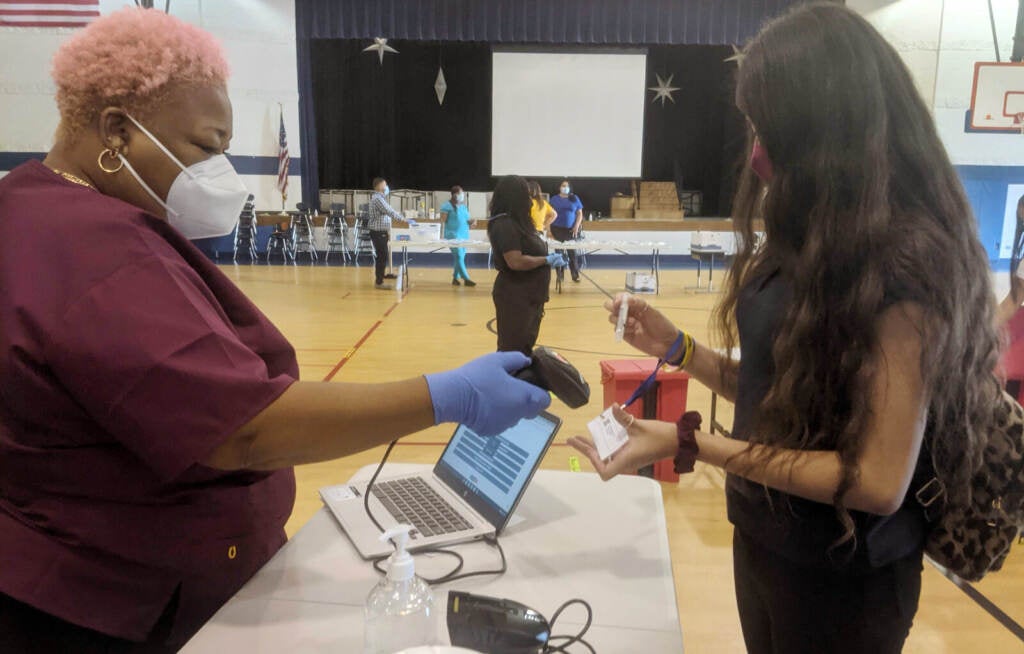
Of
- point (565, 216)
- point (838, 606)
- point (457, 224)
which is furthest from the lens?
point (565, 216)

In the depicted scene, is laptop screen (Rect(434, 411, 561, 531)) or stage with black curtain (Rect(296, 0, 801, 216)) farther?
stage with black curtain (Rect(296, 0, 801, 216))

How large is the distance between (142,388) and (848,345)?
92cm

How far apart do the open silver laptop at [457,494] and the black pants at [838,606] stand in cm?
45

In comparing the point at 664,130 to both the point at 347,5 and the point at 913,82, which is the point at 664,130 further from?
the point at 913,82

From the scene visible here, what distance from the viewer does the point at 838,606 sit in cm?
110

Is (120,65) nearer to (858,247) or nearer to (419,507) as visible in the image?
(419,507)

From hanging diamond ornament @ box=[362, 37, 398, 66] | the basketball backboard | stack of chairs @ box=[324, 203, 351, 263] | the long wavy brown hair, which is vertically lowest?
stack of chairs @ box=[324, 203, 351, 263]

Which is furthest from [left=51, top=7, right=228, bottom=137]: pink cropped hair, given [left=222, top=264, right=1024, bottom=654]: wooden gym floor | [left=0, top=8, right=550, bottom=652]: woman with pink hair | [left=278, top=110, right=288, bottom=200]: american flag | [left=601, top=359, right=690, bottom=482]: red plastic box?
[left=278, top=110, right=288, bottom=200]: american flag

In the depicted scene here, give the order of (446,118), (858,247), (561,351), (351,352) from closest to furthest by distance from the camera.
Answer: (858,247) → (351,352) → (561,351) → (446,118)

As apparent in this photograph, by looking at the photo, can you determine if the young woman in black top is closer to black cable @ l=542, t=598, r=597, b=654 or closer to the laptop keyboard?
black cable @ l=542, t=598, r=597, b=654

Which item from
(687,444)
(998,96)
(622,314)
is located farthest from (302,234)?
(687,444)

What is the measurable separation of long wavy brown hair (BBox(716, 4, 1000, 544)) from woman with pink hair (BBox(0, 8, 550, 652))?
424 millimetres

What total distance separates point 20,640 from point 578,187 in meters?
14.2

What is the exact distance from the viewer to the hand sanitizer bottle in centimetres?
92
